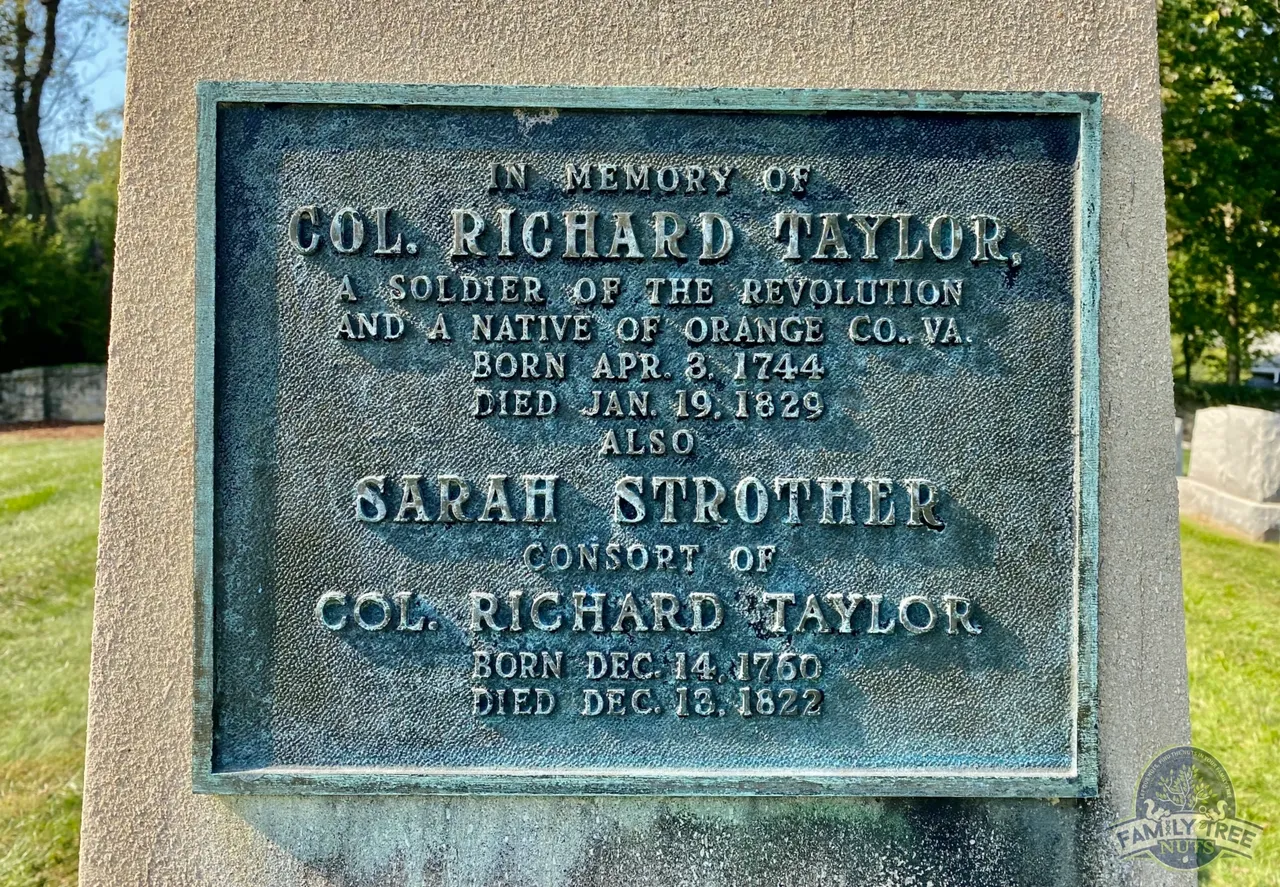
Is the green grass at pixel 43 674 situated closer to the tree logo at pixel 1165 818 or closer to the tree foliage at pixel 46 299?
the tree logo at pixel 1165 818

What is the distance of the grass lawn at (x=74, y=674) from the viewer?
129 inches

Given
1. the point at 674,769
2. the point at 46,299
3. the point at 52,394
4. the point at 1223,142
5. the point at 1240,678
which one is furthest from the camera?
the point at 46,299

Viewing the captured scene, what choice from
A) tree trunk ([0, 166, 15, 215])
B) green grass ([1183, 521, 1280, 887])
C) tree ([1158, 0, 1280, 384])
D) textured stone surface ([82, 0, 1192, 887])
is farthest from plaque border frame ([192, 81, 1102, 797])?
tree trunk ([0, 166, 15, 215])

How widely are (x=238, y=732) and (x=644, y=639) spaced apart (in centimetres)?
113

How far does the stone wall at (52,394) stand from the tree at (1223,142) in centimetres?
1887

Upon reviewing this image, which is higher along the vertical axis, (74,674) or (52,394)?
(52,394)

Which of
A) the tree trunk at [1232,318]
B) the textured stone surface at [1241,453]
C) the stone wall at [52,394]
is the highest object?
the tree trunk at [1232,318]

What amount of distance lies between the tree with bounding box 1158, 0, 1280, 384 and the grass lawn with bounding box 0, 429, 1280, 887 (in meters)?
8.46

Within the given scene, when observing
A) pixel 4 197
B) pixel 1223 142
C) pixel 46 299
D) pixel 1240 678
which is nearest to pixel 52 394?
pixel 46 299

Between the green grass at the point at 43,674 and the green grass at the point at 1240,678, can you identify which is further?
the green grass at the point at 1240,678

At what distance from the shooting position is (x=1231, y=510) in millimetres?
7965

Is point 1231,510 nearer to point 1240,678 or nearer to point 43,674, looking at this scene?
point 1240,678

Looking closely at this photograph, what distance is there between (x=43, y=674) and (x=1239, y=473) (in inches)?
332

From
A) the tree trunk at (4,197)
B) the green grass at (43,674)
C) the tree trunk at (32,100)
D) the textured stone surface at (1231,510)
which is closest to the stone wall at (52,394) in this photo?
the tree trunk at (32,100)
